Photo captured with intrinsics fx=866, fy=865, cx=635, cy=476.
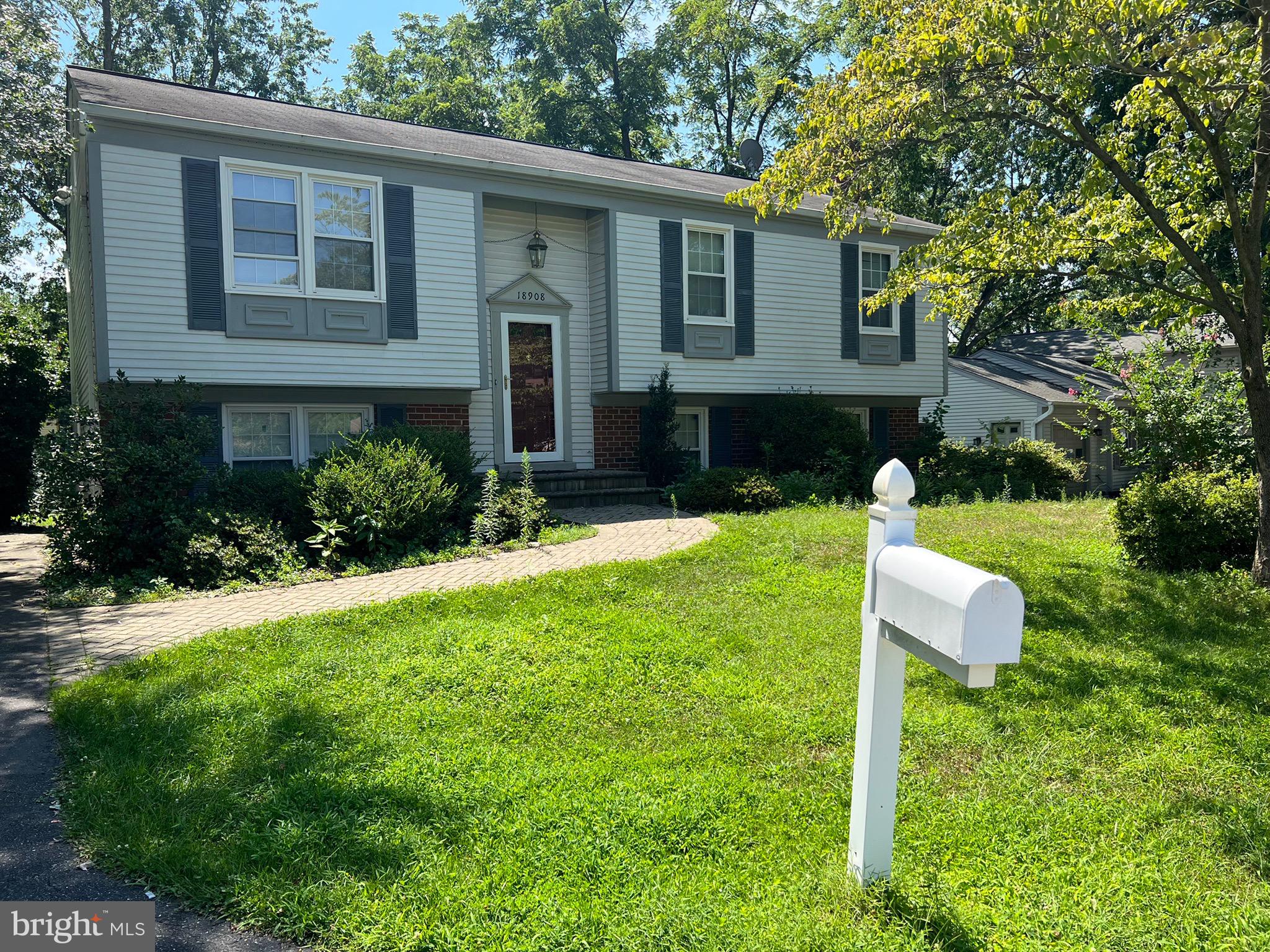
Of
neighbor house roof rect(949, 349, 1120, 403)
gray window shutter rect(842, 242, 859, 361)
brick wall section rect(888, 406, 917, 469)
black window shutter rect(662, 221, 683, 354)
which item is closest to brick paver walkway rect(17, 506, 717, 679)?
black window shutter rect(662, 221, 683, 354)

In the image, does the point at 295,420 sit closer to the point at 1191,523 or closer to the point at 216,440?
the point at 216,440

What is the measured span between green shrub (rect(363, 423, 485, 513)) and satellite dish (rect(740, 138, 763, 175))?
37.5 ft

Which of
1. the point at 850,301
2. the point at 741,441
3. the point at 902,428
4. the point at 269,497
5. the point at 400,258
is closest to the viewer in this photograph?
the point at 269,497

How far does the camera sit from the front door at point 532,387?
13.7m

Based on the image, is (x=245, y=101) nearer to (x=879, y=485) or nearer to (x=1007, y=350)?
(x=879, y=485)

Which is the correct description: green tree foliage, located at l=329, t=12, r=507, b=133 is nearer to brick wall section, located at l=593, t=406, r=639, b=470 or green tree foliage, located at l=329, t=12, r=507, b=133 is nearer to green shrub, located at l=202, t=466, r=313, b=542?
brick wall section, located at l=593, t=406, r=639, b=470

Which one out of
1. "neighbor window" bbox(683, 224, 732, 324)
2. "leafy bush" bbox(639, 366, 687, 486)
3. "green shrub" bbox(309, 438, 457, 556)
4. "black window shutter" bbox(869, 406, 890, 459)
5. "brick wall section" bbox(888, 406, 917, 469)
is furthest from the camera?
"brick wall section" bbox(888, 406, 917, 469)

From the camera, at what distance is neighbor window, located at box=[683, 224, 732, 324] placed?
47.9 feet

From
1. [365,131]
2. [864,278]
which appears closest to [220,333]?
[365,131]

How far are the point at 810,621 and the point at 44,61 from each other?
1417 cm

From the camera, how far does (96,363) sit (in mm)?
10602

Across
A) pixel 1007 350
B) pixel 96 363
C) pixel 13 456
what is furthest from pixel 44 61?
pixel 1007 350

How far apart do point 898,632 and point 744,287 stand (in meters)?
13.0

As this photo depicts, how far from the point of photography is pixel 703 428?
1555 cm
